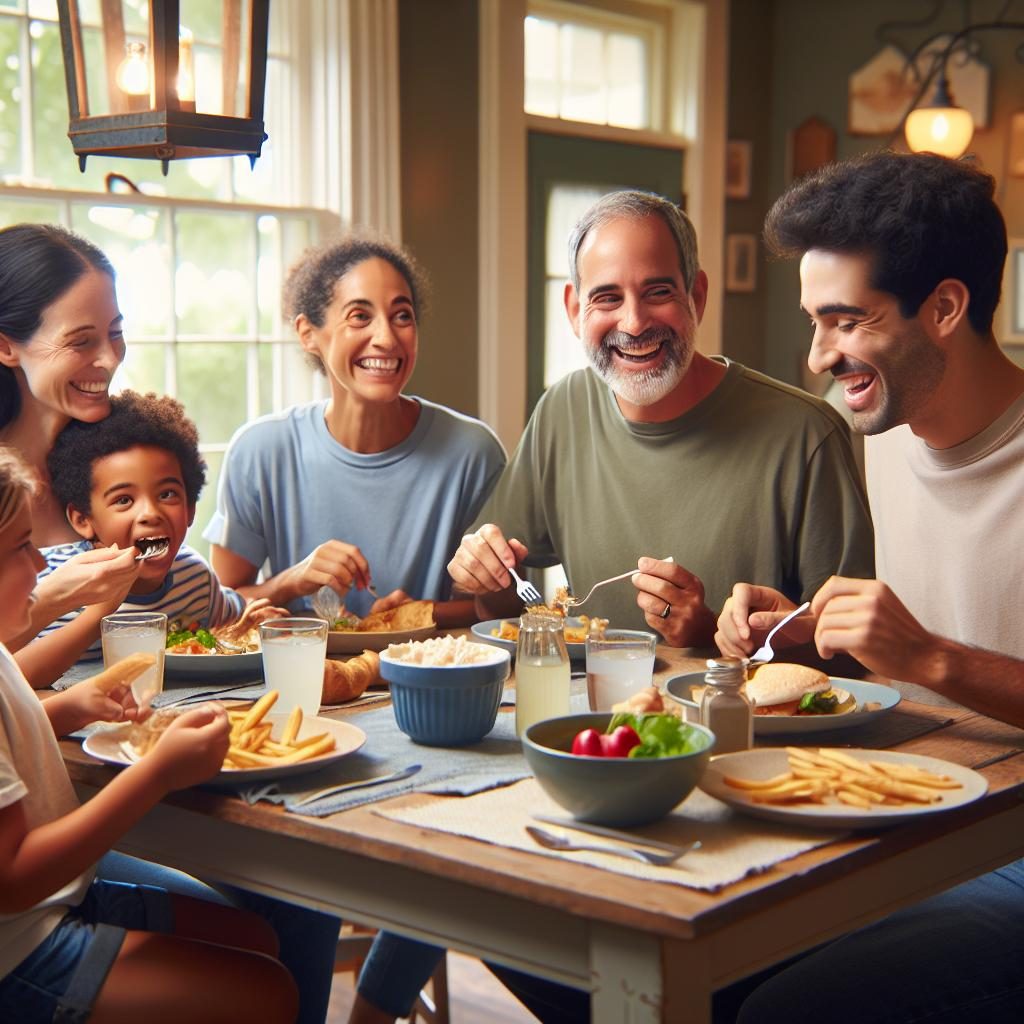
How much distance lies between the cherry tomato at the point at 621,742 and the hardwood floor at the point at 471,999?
1.58m

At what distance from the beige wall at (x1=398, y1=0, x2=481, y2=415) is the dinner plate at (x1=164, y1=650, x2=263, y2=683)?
248cm

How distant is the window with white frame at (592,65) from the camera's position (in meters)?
4.92

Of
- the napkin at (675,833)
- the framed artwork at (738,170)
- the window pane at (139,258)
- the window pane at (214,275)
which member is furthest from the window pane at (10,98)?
the framed artwork at (738,170)

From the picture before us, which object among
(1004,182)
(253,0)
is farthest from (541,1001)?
(1004,182)

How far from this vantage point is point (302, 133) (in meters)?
4.09

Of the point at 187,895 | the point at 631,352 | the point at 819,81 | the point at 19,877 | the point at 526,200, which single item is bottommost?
the point at 187,895

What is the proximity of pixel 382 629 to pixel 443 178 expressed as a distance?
255 centimetres

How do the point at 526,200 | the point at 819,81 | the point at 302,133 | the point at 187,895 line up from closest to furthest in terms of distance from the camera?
the point at 187,895 → the point at 302,133 → the point at 526,200 → the point at 819,81

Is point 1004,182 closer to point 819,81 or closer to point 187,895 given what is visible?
point 819,81

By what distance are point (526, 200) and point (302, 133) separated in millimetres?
964

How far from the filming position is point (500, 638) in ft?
7.10

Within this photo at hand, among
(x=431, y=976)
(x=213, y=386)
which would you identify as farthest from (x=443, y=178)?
(x=431, y=976)

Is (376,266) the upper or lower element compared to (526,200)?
lower

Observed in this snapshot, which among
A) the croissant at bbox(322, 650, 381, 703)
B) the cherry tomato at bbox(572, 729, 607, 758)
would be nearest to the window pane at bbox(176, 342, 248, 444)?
the croissant at bbox(322, 650, 381, 703)
